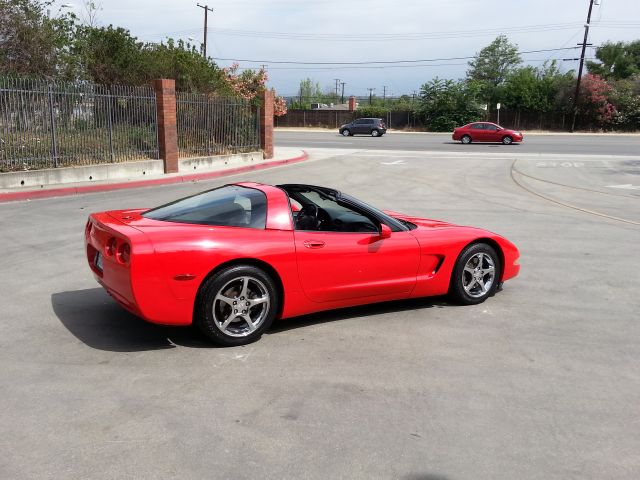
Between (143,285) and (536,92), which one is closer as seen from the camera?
(143,285)

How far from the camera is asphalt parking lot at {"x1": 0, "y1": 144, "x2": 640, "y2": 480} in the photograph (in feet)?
10.3

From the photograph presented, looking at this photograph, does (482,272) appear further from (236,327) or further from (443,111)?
(443,111)

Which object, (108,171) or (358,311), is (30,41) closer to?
(108,171)

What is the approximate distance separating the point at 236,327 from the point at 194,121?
16775 mm

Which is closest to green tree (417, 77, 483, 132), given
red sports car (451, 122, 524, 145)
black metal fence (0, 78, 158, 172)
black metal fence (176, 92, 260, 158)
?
red sports car (451, 122, 524, 145)

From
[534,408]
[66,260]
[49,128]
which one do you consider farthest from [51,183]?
[534,408]

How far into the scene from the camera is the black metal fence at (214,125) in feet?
65.8

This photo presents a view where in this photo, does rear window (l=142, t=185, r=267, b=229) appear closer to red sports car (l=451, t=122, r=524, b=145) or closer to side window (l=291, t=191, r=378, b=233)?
side window (l=291, t=191, r=378, b=233)

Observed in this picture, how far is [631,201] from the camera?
563 inches

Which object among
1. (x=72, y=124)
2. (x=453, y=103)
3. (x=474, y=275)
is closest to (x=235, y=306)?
(x=474, y=275)

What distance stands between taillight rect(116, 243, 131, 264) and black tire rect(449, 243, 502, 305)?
10.0ft

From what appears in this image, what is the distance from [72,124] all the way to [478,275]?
44.0ft

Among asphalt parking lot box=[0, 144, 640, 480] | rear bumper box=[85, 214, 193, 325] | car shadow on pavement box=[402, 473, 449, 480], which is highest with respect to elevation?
rear bumper box=[85, 214, 193, 325]

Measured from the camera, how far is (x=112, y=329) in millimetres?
4984
